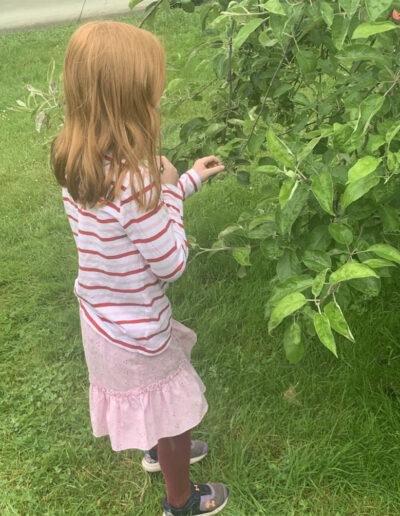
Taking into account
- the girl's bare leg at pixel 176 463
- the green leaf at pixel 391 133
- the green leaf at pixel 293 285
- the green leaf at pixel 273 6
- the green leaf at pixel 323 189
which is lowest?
the girl's bare leg at pixel 176 463

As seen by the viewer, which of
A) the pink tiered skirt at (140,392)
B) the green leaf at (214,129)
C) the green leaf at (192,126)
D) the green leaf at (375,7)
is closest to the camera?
the green leaf at (375,7)

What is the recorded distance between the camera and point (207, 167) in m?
1.95

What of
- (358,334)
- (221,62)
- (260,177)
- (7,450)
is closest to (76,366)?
(7,450)

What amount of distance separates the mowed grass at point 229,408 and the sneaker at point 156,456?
0.04 m

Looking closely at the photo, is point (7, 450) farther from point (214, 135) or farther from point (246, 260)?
point (214, 135)

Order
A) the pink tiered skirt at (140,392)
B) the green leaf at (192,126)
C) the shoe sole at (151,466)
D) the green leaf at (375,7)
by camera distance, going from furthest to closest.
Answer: the shoe sole at (151,466) → the green leaf at (192,126) → the pink tiered skirt at (140,392) → the green leaf at (375,7)

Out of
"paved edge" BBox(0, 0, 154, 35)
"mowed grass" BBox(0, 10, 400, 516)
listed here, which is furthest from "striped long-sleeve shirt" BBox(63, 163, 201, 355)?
"paved edge" BBox(0, 0, 154, 35)

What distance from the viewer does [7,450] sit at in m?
2.60

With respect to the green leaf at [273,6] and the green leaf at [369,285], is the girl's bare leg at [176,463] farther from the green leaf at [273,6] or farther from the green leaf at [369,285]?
the green leaf at [273,6]

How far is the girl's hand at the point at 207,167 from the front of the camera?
1.89 meters

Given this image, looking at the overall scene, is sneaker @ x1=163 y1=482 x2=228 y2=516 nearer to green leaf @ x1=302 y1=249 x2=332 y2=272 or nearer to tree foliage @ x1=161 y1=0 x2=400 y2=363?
tree foliage @ x1=161 y1=0 x2=400 y2=363

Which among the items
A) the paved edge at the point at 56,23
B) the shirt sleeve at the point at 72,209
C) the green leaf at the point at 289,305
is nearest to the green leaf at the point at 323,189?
the green leaf at the point at 289,305

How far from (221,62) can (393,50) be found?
858mm

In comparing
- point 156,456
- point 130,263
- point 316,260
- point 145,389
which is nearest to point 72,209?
point 130,263
